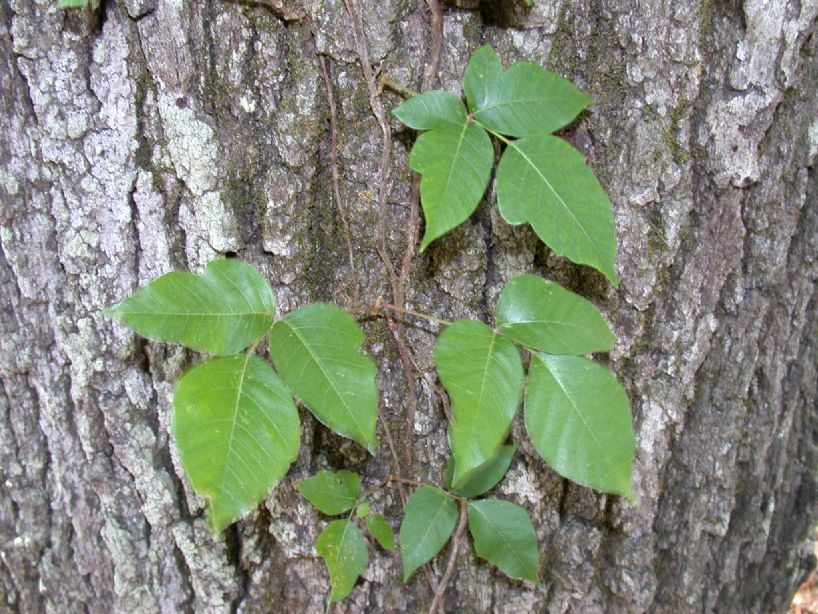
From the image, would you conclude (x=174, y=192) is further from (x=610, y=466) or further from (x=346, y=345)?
(x=610, y=466)

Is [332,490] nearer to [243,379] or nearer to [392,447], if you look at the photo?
[392,447]

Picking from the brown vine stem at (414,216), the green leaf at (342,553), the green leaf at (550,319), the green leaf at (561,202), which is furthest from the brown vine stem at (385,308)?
the green leaf at (342,553)

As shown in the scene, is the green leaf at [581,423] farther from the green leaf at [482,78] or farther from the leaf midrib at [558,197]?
the green leaf at [482,78]

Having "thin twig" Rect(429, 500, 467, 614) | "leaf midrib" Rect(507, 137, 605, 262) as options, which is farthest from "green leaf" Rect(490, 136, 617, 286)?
"thin twig" Rect(429, 500, 467, 614)

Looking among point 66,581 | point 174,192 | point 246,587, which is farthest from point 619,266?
point 66,581

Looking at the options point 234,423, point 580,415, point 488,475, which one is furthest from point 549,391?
point 234,423
